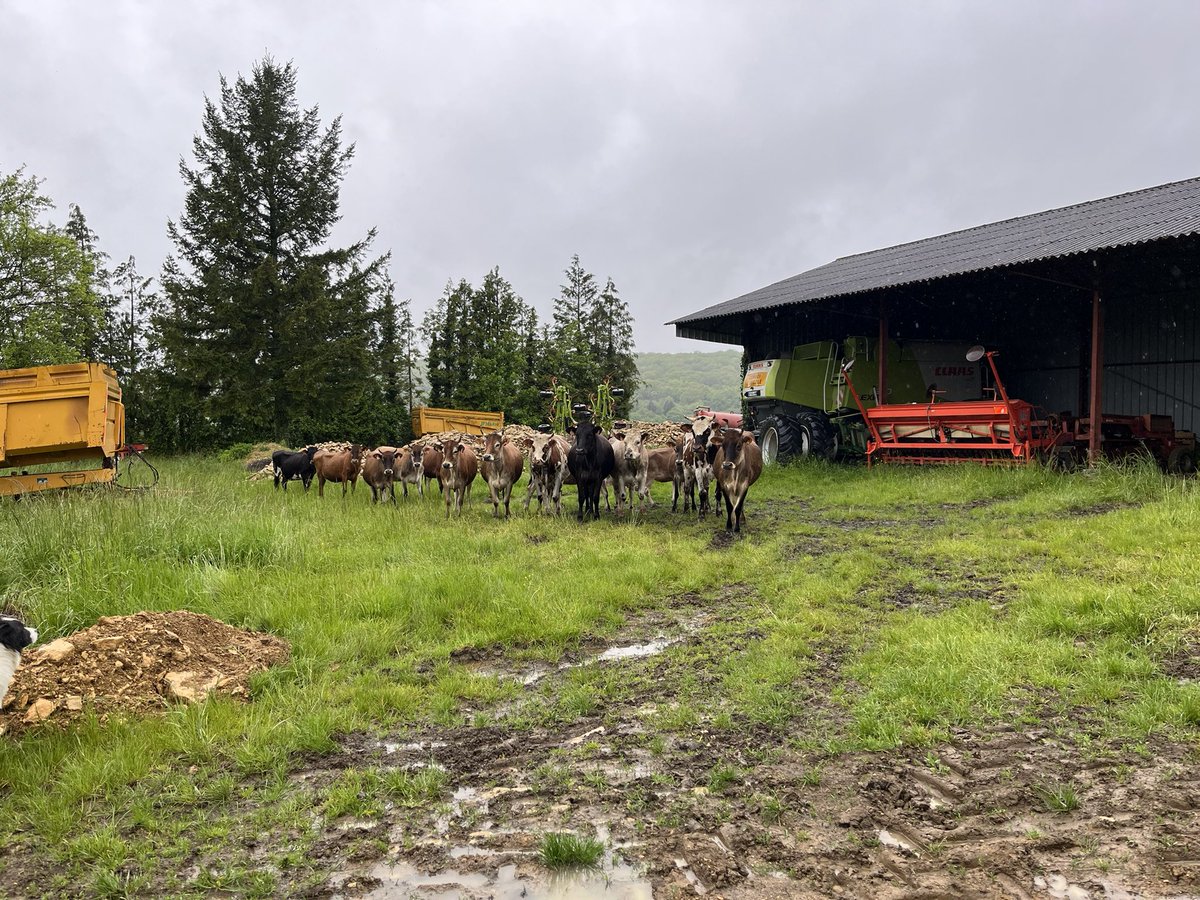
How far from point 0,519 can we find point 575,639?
24.3 feet

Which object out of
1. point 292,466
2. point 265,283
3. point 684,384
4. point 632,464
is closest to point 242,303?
point 265,283

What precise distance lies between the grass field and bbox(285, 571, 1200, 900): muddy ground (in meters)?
0.02

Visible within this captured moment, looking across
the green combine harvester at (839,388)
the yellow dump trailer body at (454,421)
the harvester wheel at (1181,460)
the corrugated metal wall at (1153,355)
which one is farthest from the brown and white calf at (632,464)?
the yellow dump trailer body at (454,421)

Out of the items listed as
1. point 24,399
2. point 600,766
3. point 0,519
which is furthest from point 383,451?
point 600,766

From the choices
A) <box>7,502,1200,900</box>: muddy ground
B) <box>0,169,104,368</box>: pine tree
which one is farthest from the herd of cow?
<box>0,169,104,368</box>: pine tree

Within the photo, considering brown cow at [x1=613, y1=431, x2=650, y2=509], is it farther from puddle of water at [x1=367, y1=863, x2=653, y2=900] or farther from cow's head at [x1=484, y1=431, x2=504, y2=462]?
puddle of water at [x1=367, y1=863, x2=653, y2=900]

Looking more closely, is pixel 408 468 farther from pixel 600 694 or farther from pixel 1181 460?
pixel 1181 460

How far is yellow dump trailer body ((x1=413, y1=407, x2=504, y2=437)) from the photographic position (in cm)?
2458

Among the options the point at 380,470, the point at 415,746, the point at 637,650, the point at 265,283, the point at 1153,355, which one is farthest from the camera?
the point at 265,283

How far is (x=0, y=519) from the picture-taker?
863cm

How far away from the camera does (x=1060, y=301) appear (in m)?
17.1

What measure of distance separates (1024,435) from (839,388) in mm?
5308

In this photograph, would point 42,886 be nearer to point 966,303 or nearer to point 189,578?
point 189,578

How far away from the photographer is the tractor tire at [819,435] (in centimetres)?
1753
